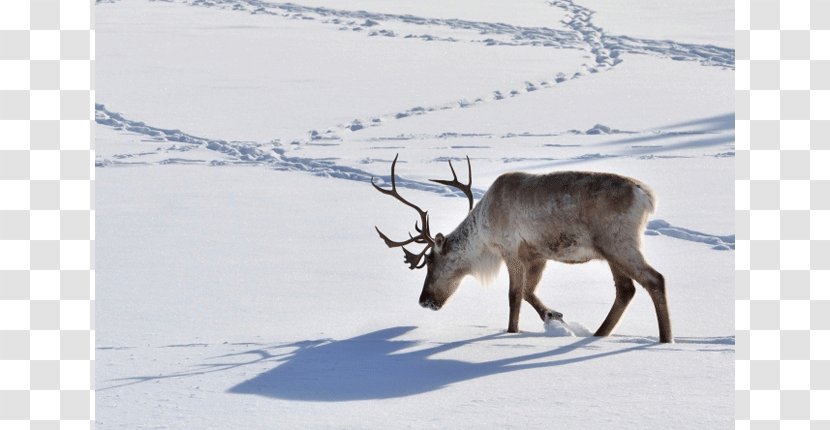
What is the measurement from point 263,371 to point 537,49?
16958 millimetres

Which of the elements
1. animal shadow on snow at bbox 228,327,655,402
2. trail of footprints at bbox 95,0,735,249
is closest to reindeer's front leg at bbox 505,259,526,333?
animal shadow on snow at bbox 228,327,655,402

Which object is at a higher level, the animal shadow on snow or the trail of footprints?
the trail of footprints

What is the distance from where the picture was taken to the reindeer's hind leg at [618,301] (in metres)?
6.90

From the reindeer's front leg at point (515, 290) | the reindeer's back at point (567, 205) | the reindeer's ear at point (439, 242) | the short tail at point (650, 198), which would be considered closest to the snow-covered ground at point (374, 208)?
the reindeer's front leg at point (515, 290)

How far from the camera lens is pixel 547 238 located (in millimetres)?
7039

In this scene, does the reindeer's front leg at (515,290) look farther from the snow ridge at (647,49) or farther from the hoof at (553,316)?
the snow ridge at (647,49)

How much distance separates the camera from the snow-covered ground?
5543 millimetres

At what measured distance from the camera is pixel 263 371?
5.95m

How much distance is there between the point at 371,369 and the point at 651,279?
166 cm

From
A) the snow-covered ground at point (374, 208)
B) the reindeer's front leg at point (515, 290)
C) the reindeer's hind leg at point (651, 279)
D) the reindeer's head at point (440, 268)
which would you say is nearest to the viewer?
the snow-covered ground at point (374, 208)

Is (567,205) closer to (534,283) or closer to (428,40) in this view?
(534,283)

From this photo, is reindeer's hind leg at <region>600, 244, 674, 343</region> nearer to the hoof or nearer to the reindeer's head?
the hoof

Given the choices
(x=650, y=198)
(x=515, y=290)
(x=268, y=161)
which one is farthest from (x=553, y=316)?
(x=268, y=161)

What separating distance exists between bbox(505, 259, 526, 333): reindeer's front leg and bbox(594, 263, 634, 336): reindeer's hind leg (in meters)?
0.47
